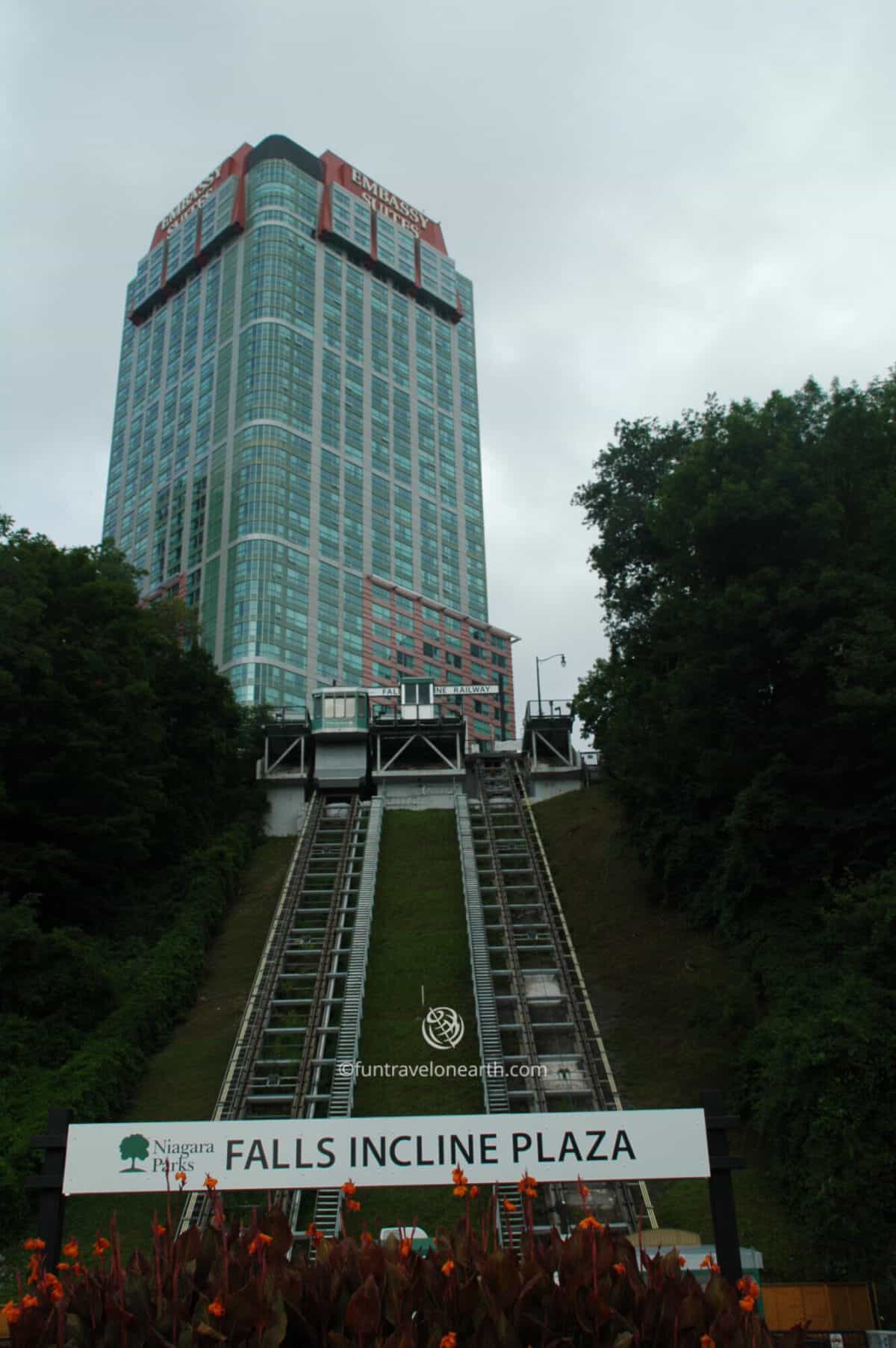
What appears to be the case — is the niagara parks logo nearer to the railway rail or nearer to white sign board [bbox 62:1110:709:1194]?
the railway rail

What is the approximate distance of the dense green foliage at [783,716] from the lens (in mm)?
23453

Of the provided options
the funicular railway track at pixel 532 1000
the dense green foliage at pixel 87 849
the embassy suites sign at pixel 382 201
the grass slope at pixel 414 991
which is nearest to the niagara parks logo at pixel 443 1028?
the grass slope at pixel 414 991

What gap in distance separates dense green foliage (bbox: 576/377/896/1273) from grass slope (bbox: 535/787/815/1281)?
97 cm

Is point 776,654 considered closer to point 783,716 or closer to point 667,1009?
point 783,716

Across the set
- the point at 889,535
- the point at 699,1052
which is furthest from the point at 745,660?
the point at 699,1052

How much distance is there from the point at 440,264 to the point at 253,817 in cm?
14275

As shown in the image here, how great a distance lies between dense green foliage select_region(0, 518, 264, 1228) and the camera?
26.8 metres

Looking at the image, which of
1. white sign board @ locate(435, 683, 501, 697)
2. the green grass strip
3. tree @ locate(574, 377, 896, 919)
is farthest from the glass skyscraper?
tree @ locate(574, 377, 896, 919)

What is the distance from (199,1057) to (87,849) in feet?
41.1

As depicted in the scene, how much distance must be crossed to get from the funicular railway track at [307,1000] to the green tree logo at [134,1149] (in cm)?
826

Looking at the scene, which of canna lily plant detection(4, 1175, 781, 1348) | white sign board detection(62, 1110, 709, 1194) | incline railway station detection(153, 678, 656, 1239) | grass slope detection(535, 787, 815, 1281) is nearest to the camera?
canna lily plant detection(4, 1175, 781, 1348)

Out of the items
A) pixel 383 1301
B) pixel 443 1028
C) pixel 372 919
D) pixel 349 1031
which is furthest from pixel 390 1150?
pixel 372 919

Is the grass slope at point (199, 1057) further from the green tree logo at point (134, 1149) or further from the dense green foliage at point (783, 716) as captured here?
the dense green foliage at point (783, 716)

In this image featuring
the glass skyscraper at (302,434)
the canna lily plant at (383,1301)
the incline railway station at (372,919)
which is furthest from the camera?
the glass skyscraper at (302,434)
